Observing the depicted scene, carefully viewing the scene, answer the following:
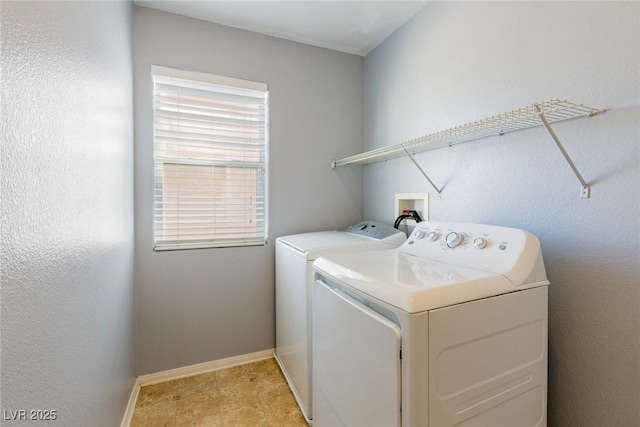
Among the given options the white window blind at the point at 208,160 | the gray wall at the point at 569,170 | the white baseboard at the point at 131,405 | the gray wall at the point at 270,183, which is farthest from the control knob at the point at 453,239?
the white baseboard at the point at 131,405

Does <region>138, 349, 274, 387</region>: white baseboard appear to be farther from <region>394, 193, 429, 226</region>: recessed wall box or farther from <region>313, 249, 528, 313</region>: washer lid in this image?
<region>394, 193, 429, 226</region>: recessed wall box

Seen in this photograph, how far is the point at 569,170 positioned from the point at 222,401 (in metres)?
2.21

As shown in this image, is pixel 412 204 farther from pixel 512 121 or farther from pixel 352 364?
pixel 352 364

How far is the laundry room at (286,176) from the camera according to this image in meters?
0.76

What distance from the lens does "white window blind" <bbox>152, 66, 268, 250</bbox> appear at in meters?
2.00

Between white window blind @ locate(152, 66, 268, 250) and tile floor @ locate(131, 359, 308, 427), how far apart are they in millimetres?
947

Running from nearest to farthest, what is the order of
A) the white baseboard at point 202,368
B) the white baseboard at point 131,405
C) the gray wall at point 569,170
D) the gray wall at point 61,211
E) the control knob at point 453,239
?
the gray wall at point 61,211
the gray wall at point 569,170
the control knob at point 453,239
the white baseboard at point 131,405
the white baseboard at point 202,368

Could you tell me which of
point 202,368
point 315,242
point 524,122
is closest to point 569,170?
point 524,122

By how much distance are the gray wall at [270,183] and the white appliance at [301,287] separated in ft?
0.82

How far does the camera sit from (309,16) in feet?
6.61

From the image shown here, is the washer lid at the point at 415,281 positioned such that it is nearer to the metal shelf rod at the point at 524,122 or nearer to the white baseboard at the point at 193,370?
the metal shelf rod at the point at 524,122

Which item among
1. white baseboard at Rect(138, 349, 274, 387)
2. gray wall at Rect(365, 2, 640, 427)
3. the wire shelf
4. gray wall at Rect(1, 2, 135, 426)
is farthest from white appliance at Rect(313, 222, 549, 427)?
white baseboard at Rect(138, 349, 274, 387)

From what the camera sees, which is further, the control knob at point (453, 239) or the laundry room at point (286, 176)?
the control knob at point (453, 239)

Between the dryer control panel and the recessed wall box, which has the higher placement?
the recessed wall box
